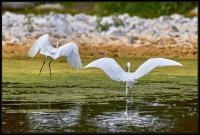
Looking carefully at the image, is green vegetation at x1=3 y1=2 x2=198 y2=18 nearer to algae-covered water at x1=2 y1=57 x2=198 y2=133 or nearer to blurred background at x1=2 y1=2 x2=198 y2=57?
blurred background at x1=2 y1=2 x2=198 y2=57

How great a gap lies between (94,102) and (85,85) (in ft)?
5.26

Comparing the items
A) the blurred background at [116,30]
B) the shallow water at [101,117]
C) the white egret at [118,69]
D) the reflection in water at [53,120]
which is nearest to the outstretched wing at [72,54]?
the white egret at [118,69]

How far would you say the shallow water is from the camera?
9953 mm

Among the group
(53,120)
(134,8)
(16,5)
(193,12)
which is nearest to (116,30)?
(193,12)

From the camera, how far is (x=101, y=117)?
10703mm

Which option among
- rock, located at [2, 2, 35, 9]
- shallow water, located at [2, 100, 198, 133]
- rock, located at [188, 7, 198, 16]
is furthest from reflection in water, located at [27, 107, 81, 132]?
rock, located at [2, 2, 35, 9]

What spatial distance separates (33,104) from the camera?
11711 mm

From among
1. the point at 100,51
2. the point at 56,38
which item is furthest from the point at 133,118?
the point at 56,38

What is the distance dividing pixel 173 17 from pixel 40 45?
12300 mm

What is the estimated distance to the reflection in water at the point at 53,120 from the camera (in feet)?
32.6

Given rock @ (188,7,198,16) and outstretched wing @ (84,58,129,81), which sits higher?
rock @ (188,7,198,16)

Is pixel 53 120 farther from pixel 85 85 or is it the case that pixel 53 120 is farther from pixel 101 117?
pixel 85 85

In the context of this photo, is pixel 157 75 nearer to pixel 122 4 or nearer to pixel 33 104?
pixel 33 104

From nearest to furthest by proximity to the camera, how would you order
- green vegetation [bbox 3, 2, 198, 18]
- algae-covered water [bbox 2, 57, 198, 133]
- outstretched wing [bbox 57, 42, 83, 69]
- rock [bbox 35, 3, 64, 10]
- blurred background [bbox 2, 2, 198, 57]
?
algae-covered water [bbox 2, 57, 198, 133]
outstretched wing [bbox 57, 42, 83, 69]
blurred background [bbox 2, 2, 198, 57]
green vegetation [bbox 3, 2, 198, 18]
rock [bbox 35, 3, 64, 10]
